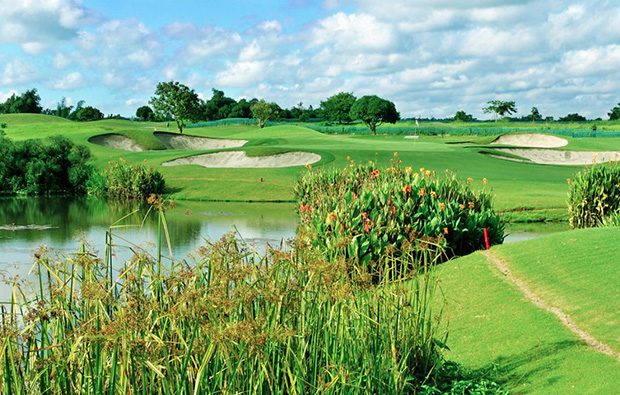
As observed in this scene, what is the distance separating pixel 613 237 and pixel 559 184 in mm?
26853

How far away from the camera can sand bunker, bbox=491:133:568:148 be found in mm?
63622

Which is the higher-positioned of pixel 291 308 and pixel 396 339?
pixel 291 308

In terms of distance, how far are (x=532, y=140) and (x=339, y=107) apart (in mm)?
81309

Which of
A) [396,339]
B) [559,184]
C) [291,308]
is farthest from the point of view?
[559,184]

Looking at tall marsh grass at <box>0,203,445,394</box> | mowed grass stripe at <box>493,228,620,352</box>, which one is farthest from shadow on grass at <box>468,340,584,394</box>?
tall marsh grass at <box>0,203,445,394</box>

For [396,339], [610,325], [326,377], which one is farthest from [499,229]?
[326,377]

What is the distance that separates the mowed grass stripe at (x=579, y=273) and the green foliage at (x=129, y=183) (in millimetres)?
28061

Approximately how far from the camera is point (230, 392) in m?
5.36

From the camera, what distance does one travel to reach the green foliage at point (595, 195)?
73.2 ft

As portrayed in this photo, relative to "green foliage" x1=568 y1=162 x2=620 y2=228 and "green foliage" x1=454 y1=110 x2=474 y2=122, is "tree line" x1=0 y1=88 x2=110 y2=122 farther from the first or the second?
"green foliage" x1=568 y1=162 x2=620 y2=228

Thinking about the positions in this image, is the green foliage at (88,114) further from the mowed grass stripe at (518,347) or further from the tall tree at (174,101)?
the mowed grass stripe at (518,347)

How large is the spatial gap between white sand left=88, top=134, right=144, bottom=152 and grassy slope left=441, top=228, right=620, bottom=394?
169 ft

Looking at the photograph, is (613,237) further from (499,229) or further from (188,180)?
(188,180)

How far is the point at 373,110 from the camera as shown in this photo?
104 meters
